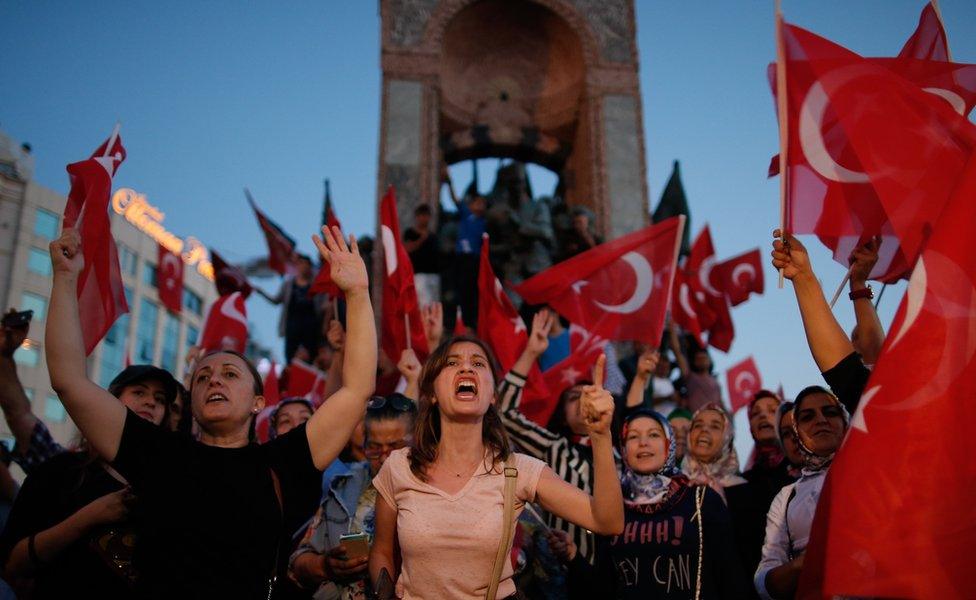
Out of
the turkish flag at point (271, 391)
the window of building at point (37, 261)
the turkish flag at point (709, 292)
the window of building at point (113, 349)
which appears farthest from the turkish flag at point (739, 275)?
the window of building at point (113, 349)

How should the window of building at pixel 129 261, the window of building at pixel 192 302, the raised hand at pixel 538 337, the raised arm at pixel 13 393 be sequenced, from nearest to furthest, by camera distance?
the raised arm at pixel 13 393 → the raised hand at pixel 538 337 → the window of building at pixel 129 261 → the window of building at pixel 192 302

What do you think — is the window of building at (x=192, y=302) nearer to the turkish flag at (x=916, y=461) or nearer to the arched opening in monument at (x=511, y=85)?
the arched opening in monument at (x=511, y=85)

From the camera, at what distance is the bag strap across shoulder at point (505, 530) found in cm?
249

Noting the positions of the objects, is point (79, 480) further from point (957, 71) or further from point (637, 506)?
point (957, 71)

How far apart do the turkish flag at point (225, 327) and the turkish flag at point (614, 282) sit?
298 centimetres

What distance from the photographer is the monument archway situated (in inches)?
569

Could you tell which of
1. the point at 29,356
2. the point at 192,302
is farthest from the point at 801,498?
the point at 192,302

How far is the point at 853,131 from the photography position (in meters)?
3.49

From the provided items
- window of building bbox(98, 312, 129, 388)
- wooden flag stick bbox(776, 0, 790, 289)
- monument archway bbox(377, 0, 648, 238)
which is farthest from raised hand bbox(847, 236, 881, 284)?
window of building bbox(98, 312, 129, 388)

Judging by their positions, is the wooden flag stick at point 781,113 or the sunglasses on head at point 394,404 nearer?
the wooden flag stick at point 781,113

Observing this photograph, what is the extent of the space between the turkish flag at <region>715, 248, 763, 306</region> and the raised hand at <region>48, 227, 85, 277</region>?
8.57m

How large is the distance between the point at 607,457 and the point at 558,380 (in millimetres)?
3993

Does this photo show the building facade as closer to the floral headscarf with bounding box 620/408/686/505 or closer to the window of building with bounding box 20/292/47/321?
the window of building with bounding box 20/292/47/321

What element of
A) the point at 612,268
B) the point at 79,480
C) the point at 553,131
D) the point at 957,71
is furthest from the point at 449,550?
the point at 553,131
